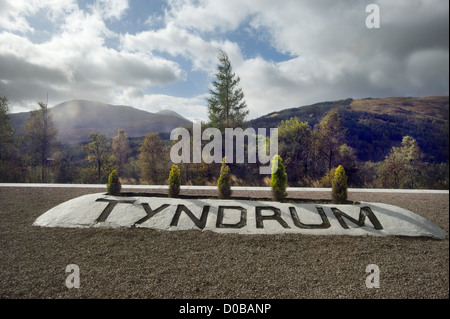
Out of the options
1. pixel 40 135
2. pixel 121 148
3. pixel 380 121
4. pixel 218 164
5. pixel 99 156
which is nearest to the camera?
pixel 218 164

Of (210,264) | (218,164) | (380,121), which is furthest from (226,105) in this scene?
(380,121)

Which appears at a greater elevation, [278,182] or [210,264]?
[278,182]

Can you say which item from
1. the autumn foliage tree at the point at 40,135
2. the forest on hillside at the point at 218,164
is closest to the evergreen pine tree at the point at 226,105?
the forest on hillside at the point at 218,164

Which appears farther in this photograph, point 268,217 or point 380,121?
point 380,121

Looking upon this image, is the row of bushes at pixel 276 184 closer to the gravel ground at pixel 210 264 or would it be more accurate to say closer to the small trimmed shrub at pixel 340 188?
the small trimmed shrub at pixel 340 188

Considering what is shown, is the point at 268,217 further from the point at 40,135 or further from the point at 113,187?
the point at 40,135

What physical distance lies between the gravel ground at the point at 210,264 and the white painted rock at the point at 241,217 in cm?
37

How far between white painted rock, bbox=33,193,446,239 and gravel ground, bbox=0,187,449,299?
0.37m

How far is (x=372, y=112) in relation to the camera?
4600cm

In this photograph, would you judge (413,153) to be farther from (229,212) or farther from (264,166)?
(229,212)

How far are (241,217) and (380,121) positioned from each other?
148 feet

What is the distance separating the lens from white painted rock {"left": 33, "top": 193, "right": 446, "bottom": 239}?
5.81 metres

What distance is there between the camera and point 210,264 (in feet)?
13.4
